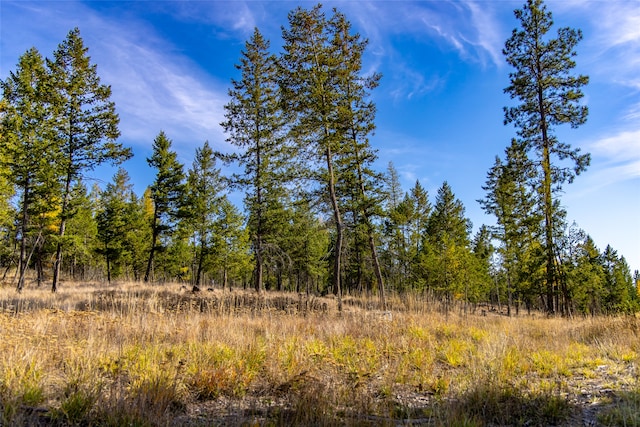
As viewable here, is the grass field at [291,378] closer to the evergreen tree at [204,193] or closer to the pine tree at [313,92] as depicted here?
the pine tree at [313,92]

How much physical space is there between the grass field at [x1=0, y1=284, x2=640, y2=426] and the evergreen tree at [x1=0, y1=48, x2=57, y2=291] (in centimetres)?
1611

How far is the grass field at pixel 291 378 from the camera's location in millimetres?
2887

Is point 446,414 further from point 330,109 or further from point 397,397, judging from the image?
point 330,109

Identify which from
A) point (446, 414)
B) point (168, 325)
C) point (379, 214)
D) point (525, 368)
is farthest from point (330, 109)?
point (446, 414)

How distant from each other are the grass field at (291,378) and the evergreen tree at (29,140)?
1611 cm

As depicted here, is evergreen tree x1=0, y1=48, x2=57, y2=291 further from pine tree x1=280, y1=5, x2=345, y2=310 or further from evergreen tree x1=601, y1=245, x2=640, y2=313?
evergreen tree x1=601, y1=245, x2=640, y2=313

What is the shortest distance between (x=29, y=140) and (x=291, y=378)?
71.6 feet

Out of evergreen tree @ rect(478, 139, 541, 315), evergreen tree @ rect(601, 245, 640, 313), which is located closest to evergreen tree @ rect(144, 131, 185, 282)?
evergreen tree @ rect(478, 139, 541, 315)

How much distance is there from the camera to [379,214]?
656 inches

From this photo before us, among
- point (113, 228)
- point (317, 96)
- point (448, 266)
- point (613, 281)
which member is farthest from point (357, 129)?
point (613, 281)

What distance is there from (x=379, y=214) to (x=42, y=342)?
14.0 m

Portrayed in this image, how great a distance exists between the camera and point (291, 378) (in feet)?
12.3

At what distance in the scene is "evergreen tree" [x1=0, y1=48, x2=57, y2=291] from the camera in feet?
57.5

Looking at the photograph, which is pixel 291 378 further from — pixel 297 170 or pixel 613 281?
pixel 613 281
